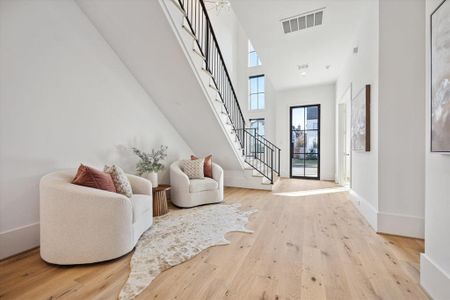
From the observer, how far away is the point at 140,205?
2.18m

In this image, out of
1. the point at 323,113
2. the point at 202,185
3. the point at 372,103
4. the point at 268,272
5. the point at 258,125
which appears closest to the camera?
the point at 268,272

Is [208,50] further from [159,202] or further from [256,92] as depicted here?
[256,92]

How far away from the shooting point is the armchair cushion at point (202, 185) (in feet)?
11.2

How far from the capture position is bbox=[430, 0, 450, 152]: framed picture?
1208 millimetres

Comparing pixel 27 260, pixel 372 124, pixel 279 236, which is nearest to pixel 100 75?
pixel 27 260

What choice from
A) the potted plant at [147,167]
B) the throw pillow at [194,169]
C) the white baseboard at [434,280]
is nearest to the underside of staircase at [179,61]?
the throw pillow at [194,169]

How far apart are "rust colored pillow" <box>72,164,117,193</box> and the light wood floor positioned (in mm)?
711

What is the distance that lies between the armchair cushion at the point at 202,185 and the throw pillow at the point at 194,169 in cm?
17

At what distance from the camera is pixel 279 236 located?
2.29 meters

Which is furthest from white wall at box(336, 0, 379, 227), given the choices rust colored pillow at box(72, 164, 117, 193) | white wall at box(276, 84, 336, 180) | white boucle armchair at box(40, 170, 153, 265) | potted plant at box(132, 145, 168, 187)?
rust colored pillow at box(72, 164, 117, 193)

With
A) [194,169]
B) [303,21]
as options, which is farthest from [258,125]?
[303,21]

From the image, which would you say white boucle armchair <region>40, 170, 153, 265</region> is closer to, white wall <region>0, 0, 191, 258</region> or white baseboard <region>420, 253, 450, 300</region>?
white wall <region>0, 0, 191, 258</region>

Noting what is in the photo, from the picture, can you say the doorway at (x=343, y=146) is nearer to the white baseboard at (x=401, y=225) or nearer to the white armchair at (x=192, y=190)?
the white baseboard at (x=401, y=225)

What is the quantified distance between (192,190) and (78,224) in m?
1.87
